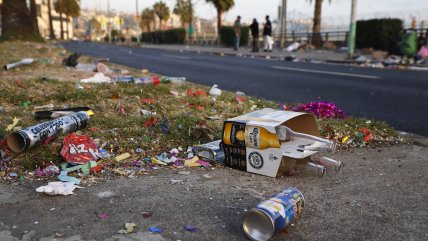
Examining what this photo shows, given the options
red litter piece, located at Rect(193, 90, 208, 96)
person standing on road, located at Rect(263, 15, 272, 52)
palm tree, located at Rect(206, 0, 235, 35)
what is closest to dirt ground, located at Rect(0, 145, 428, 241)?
red litter piece, located at Rect(193, 90, 208, 96)

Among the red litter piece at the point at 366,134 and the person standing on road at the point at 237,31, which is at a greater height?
Result: the person standing on road at the point at 237,31

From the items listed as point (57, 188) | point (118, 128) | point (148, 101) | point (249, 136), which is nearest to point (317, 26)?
point (148, 101)

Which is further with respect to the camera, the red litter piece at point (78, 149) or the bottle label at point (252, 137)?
the red litter piece at point (78, 149)

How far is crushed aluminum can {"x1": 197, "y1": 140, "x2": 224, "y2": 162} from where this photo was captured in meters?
3.24

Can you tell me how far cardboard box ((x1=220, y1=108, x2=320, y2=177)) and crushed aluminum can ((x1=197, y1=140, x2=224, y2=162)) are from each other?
0.28 ft

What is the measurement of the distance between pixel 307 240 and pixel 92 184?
1453 mm

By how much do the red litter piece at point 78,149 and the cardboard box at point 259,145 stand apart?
39.7 inches

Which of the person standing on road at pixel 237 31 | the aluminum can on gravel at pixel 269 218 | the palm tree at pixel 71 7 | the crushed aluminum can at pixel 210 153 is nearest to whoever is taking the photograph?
the aluminum can on gravel at pixel 269 218

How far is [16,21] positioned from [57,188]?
18.6 m

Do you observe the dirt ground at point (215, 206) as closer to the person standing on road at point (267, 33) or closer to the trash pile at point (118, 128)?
the trash pile at point (118, 128)

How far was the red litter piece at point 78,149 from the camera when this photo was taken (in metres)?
3.04

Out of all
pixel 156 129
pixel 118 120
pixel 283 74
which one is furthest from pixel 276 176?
pixel 283 74

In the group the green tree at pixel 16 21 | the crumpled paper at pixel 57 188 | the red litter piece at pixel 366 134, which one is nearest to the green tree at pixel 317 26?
the green tree at pixel 16 21

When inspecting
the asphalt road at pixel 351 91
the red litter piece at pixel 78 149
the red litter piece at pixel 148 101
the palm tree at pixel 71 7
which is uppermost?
the palm tree at pixel 71 7
